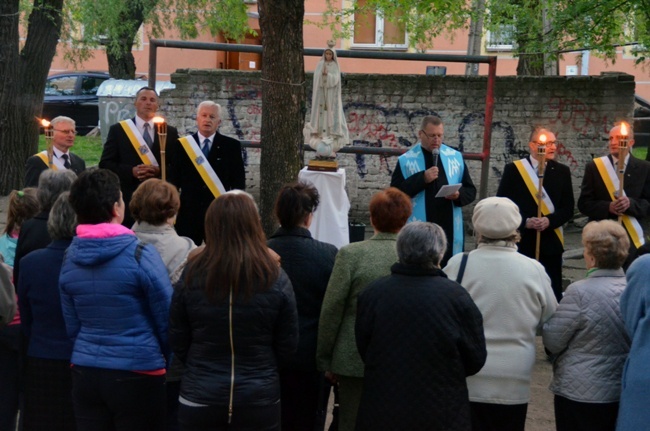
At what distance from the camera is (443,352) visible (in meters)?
4.61

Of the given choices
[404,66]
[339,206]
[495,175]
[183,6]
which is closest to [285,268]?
[339,206]

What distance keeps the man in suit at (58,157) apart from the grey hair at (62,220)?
2731 millimetres

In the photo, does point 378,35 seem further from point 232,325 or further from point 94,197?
point 232,325

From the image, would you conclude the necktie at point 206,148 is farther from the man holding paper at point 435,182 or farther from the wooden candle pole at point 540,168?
the wooden candle pole at point 540,168

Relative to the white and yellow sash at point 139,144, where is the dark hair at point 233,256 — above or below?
below

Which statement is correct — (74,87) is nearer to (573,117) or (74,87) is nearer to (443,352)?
(573,117)

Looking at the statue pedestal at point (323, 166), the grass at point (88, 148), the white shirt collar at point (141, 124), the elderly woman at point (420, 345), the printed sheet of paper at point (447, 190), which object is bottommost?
the grass at point (88, 148)

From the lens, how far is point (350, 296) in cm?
525

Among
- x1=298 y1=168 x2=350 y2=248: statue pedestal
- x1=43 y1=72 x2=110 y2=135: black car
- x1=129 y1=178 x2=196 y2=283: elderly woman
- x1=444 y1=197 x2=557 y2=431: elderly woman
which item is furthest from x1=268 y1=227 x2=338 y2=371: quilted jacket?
x1=43 y1=72 x2=110 y2=135: black car

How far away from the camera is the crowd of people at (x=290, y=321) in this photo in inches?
178

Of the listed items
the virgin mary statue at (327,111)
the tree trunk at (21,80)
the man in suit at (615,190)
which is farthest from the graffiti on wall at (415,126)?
the man in suit at (615,190)

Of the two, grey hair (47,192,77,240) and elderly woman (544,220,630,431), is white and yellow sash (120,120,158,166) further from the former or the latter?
elderly woman (544,220,630,431)

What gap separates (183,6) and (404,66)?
716 cm

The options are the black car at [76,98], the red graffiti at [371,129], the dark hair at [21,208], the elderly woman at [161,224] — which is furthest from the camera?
the black car at [76,98]
